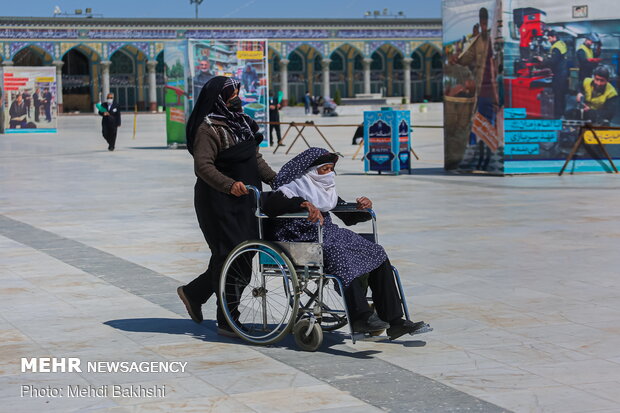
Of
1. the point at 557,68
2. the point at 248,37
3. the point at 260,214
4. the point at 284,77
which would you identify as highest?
the point at 248,37

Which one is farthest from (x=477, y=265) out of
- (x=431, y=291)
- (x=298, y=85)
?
(x=298, y=85)

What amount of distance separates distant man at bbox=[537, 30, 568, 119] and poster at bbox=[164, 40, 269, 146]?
411 inches

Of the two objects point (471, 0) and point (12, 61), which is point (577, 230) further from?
point (12, 61)

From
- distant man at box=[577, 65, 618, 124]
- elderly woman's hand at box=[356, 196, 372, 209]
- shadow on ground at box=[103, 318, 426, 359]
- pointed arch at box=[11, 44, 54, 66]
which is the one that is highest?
pointed arch at box=[11, 44, 54, 66]

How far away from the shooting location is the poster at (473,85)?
16766mm

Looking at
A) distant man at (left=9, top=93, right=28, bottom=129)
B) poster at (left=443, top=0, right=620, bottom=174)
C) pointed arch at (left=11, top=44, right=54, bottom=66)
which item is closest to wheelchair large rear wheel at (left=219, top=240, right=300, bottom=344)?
poster at (left=443, top=0, right=620, bottom=174)

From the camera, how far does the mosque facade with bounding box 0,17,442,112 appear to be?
69.6 meters

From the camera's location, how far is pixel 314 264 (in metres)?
5.80

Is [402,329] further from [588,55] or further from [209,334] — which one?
[588,55]

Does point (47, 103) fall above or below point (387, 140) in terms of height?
above

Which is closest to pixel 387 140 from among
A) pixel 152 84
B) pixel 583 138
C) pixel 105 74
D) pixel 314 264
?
pixel 583 138

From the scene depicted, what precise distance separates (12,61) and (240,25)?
621 inches

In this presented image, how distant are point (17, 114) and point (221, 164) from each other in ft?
110

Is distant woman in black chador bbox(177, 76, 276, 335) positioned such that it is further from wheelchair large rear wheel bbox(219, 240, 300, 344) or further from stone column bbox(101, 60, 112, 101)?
stone column bbox(101, 60, 112, 101)
